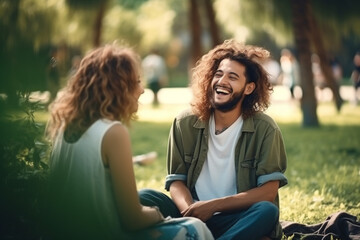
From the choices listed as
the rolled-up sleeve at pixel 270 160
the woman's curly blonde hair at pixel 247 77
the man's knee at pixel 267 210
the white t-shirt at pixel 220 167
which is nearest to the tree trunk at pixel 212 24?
the woman's curly blonde hair at pixel 247 77

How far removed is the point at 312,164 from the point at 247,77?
16.1 ft

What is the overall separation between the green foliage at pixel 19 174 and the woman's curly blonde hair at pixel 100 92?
1.31 feet

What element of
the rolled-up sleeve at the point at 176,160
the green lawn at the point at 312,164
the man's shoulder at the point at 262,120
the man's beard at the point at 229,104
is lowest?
A: the green lawn at the point at 312,164

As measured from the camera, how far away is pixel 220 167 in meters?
4.56

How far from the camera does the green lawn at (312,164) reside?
658 centimetres

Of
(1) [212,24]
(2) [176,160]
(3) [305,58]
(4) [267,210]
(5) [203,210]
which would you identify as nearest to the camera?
(4) [267,210]

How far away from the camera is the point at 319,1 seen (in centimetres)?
1583

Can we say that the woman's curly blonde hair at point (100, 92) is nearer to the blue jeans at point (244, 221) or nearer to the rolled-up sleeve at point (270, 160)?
the blue jeans at point (244, 221)

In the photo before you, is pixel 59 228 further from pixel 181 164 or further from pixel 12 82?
pixel 181 164

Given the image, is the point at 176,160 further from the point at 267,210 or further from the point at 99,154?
the point at 99,154

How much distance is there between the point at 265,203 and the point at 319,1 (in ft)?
41.6

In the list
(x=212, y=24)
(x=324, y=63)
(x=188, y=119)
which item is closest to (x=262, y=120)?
(x=188, y=119)

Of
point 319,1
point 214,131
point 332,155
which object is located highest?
point 319,1

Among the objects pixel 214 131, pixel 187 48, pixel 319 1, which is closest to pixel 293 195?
pixel 214 131
